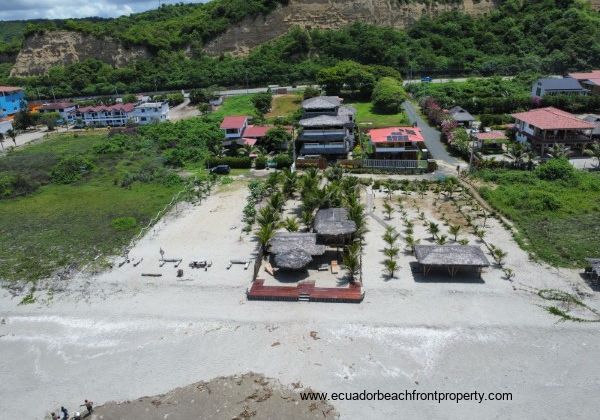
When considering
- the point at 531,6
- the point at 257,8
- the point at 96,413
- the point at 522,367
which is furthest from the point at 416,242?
the point at 531,6

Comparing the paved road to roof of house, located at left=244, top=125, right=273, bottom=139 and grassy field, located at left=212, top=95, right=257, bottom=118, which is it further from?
grassy field, located at left=212, top=95, right=257, bottom=118

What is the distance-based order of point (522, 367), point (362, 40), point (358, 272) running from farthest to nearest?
point (362, 40), point (358, 272), point (522, 367)

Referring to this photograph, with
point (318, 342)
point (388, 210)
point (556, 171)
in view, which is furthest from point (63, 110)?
point (556, 171)

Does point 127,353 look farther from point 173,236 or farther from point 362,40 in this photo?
point 362,40

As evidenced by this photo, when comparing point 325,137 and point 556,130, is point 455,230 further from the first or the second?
point 556,130

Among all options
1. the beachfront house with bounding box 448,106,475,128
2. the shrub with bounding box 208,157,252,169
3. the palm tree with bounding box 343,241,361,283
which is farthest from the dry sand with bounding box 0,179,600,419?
the beachfront house with bounding box 448,106,475,128

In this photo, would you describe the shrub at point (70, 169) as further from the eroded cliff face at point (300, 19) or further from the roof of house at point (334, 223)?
the eroded cliff face at point (300, 19)

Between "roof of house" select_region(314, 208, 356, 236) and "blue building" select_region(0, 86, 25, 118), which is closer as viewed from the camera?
"roof of house" select_region(314, 208, 356, 236)
